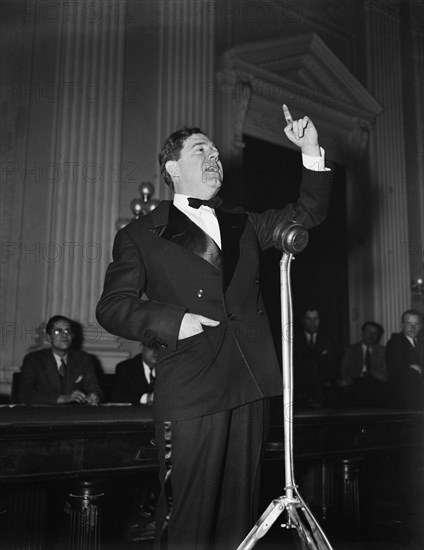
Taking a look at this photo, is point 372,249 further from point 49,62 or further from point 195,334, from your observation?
point 195,334

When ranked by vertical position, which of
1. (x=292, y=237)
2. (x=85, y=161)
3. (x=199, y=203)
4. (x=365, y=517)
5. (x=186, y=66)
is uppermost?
(x=186, y=66)

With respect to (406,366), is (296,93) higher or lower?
higher

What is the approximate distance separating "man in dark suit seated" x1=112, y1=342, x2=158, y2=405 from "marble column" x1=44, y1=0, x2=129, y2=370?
37.9 inches

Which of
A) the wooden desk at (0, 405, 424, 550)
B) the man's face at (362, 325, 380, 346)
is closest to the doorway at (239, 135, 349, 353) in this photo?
the man's face at (362, 325, 380, 346)

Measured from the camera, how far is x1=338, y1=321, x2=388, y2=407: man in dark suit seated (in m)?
5.65

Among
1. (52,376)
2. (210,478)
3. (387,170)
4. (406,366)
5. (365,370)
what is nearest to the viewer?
(210,478)

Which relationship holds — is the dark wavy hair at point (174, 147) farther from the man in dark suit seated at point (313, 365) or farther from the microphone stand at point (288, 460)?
the man in dark suit seated at point (313, 365)

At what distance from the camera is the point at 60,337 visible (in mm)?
4547

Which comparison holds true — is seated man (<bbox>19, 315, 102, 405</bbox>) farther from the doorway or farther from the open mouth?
the open mouth

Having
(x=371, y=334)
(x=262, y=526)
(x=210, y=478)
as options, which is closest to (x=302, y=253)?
(x=371, y=334)

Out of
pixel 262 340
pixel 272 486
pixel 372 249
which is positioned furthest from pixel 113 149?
pixel 262 340

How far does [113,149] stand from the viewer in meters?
5.96

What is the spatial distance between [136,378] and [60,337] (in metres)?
0.63

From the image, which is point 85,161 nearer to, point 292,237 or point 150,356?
point 150,356
